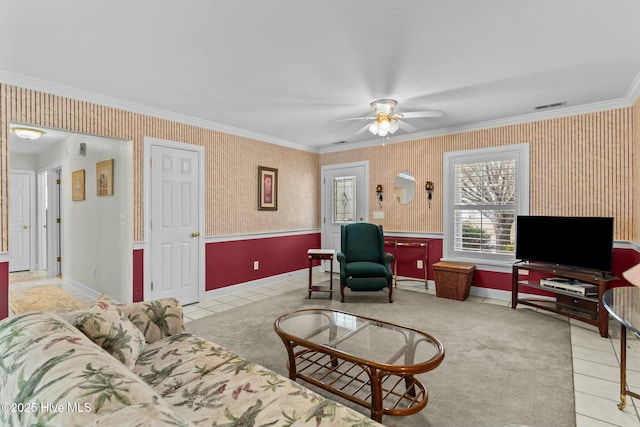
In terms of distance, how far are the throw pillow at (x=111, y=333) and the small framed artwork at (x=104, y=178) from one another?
9.81 feet

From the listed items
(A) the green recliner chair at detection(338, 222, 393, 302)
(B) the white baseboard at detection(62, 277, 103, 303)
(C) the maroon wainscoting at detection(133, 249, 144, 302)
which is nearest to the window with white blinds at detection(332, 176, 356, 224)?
(A) the green recliner chair at detection(338, 222, 393, 302)

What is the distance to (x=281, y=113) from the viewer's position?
4.14 meters

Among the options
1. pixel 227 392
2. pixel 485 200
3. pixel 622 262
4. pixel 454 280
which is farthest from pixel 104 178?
pixel 622 262

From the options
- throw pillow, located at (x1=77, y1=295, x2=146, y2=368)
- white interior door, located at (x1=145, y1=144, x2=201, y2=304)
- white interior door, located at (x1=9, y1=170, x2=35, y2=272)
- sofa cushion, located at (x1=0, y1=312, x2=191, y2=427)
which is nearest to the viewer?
sofa cushion, located at (x1=0, y1=312, x2=191, y2=427)

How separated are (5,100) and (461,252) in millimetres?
5489

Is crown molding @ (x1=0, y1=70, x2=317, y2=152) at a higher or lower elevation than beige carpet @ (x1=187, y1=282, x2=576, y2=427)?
higher

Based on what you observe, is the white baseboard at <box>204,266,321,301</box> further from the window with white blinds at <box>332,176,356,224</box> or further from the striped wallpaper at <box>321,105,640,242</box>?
the striped wallpaper at <box>321,105,640,242</box>

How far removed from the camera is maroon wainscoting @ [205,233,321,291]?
4660 millimetres

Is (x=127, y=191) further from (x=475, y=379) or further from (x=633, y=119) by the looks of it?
(x=633, y=119)

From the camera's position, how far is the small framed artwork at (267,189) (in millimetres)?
5301

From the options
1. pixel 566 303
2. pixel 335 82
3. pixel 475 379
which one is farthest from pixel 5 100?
pixel 566 303

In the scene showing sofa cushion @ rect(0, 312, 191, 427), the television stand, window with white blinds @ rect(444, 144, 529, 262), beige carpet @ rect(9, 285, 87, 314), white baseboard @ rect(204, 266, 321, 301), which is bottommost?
beige carpet @ rect(9, 285, 87, 314)

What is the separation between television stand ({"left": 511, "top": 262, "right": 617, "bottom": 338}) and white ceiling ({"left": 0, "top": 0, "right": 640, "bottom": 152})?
74.6 inches

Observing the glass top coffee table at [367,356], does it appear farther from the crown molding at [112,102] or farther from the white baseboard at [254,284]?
the crown molding at [112,102]
